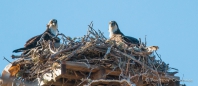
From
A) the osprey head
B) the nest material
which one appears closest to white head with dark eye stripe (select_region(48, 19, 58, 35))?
the osprey head

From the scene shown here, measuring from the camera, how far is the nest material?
7188 mm

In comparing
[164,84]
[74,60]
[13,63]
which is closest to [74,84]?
[74,60]

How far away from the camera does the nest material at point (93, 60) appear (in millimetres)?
7188

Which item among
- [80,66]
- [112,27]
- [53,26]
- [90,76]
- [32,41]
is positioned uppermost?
[112,27]

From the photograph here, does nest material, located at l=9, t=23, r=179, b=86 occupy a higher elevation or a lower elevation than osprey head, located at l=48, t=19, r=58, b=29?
lower

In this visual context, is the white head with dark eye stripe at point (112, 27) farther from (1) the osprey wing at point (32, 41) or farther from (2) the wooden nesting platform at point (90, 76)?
(2) the wooden nesting platform at point (90, 76)

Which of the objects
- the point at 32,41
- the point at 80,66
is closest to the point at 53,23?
the point at 32,41

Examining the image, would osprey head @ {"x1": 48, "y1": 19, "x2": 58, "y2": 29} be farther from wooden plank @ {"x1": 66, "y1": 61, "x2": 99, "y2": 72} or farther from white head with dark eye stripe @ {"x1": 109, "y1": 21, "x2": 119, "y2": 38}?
wooden plank @ {"x1": 66, "y1": 61, "x2": 99, "y2": 72}

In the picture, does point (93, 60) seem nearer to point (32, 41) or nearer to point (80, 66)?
point (80, 66)

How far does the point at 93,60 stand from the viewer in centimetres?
727

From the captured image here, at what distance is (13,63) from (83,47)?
1.24m

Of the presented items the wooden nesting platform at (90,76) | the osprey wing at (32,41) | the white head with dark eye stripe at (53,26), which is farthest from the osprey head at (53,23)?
the wooden nesting platform at (90,76)

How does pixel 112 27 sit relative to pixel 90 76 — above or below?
above

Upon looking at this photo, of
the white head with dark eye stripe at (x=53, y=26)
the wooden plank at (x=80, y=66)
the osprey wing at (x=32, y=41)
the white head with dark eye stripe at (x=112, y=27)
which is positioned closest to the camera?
→ the wooden plank at (x=80, y=66)
